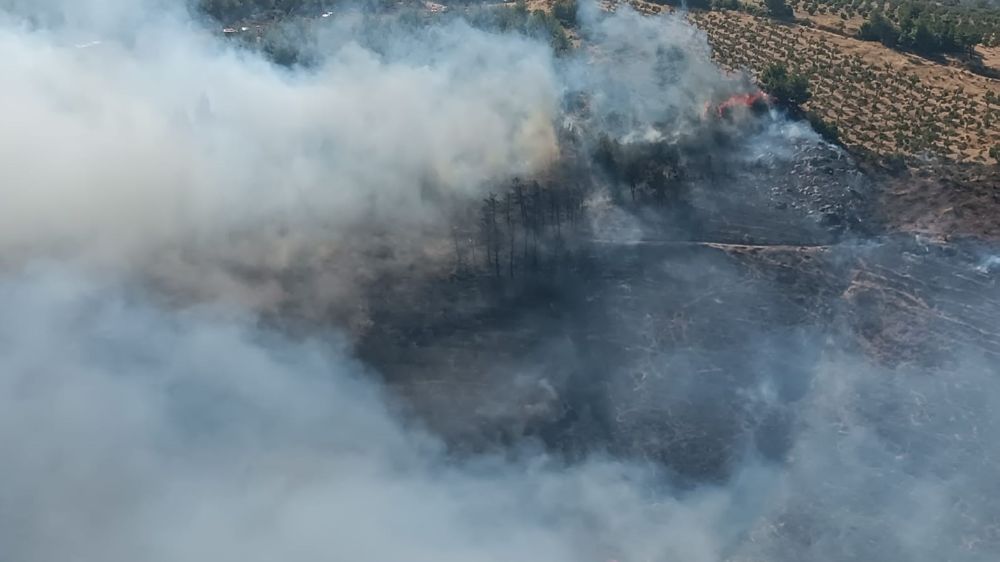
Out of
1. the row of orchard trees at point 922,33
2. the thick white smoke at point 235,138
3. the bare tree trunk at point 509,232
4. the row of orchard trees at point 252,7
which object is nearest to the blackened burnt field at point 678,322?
the bare tree trunk at point 509,232

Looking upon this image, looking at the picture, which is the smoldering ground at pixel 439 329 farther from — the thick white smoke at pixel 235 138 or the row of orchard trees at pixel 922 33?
the row of orchard trees at pixel 922 33

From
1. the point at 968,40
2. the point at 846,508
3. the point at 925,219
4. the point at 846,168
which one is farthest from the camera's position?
the point at 968,40

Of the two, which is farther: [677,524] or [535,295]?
[535,295]

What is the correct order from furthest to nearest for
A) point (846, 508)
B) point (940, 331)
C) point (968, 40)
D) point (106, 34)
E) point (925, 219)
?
1. point (968, 40)
2. point (106, 34)
3. point (925, 219)
4. point (940, 331)
5. point (846, 508)

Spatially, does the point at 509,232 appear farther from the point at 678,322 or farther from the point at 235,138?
the point at 235,138

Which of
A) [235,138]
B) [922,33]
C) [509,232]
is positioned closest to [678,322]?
[509,232]

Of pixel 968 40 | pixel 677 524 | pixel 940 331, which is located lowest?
pixel 677 524

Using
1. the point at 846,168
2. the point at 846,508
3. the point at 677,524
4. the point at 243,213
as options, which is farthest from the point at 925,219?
the point at 243,213

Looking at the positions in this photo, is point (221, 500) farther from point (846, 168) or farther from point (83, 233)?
point (846, 168)

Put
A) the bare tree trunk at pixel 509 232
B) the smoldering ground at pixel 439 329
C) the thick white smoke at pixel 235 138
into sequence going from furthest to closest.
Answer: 1. the thick white smoke at pixel 235 138
2. the bare tree trunk at pixel 509 232
3. the smoldering ground at pixel 439 329
